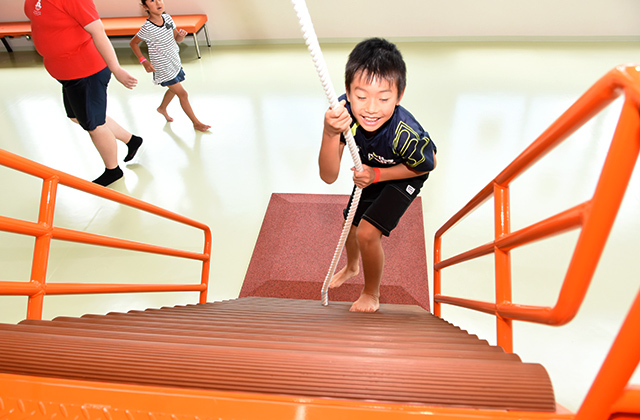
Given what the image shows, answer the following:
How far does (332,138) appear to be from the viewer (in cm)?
167

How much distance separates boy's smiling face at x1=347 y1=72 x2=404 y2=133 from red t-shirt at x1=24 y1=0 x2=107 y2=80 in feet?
7.51

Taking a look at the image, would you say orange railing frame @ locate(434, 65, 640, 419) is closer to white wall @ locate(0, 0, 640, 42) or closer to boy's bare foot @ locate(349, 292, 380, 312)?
boy's bare foot @ locate(349, 292, 380, 312)

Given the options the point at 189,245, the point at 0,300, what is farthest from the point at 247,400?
the point at 0,300

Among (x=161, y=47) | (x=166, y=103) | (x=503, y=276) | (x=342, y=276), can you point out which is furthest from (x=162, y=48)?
(x=503, y=276)

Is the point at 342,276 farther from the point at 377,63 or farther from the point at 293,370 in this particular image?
the point at 293,370

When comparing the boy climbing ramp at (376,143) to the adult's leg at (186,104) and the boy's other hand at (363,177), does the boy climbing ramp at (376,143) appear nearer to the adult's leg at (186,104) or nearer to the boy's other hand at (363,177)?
the boy's other hand at (363,177)

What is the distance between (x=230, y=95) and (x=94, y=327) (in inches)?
171

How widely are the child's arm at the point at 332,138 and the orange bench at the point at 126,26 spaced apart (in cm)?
492

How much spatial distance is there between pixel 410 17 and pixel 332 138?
5263 mm

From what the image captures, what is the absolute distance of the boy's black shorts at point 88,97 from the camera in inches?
126

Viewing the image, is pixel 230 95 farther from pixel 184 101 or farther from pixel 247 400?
pixel 247 400

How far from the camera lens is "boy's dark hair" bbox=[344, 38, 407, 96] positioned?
158 cm

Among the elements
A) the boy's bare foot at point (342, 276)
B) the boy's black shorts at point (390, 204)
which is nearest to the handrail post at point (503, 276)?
the boy's black shorts at point (390, 204)

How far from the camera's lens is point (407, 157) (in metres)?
1.82
